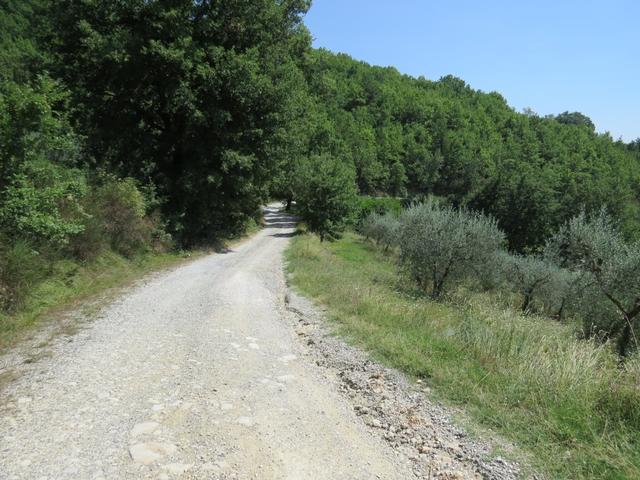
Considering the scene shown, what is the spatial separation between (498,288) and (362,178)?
7629 centimetres

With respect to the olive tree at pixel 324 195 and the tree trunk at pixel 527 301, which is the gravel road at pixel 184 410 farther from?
the olive tree at pixel 324 195

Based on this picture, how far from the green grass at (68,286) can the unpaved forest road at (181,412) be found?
123cm

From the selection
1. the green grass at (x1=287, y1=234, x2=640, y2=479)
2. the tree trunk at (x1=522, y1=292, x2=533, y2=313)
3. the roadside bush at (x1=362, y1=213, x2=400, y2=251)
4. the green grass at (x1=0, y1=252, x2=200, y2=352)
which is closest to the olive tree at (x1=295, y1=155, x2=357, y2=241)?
the roadside bush at (x1=362, y1=213, x2=400, y2=251)

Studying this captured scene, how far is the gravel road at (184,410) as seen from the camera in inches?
161

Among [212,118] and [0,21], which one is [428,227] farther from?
[0,21]

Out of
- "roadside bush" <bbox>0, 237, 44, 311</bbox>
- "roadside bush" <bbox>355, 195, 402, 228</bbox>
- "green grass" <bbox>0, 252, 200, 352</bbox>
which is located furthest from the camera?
"roadside bush" <bbox>355, 195, 402, 228</bbox>

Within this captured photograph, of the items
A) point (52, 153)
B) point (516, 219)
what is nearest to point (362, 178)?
point (516, 219)

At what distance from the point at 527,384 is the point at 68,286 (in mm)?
10672

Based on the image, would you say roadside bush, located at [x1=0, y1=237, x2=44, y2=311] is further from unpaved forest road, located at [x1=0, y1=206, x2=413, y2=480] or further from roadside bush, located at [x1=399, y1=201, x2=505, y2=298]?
roadside bush, located at [x1=399, y1=201, x2=505, y2=298]

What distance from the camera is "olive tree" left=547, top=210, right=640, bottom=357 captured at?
11648mm

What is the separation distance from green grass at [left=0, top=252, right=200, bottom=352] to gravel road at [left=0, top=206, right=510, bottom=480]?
3.79 feet

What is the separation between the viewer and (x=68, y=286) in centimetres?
1062

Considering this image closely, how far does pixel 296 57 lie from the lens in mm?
27641

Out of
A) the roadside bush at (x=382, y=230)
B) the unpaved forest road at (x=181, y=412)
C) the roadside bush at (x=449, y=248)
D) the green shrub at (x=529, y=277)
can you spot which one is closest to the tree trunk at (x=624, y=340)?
the green shrub at (x=529, y=277)
